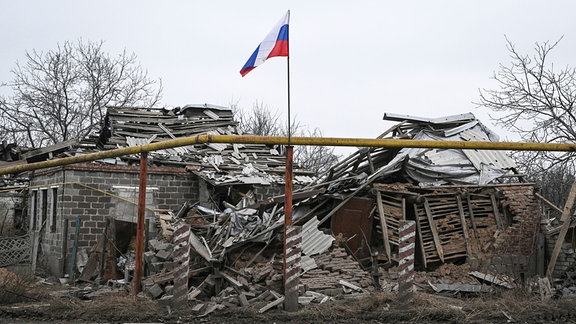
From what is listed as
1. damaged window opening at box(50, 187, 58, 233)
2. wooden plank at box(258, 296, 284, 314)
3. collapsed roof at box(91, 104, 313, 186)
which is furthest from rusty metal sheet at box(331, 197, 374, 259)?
damaged window opening at box(50, 187, 58, 233)

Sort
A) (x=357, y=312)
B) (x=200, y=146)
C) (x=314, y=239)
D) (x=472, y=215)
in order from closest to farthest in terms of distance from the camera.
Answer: (x=357, y=312), (x=314, y=239), (x=472, y=215), (x=200, y=146)

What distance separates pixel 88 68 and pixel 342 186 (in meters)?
29.2

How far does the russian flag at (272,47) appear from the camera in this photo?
37.0ft

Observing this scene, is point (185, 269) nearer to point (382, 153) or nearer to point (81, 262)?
point (382, 153)

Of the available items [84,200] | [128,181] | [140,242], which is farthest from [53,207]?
[140,242]

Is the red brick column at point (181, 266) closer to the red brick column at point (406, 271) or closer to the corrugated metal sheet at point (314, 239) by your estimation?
the corrugated metal sheet at point (314, 239)

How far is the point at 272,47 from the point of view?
1130 cm

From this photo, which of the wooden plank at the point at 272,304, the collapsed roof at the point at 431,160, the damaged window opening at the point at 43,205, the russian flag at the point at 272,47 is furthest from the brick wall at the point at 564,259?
the damaged window opening at the point at 43,205

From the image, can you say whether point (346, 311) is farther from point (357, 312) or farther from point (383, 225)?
point (383, 225)

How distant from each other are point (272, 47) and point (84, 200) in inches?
406

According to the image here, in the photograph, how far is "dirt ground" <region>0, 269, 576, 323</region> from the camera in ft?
34.5

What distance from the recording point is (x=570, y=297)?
38.4ft

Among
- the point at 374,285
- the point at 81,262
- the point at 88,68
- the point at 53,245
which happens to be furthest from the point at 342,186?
the point at 88,68

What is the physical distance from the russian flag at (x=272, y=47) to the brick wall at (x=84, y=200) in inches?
363
